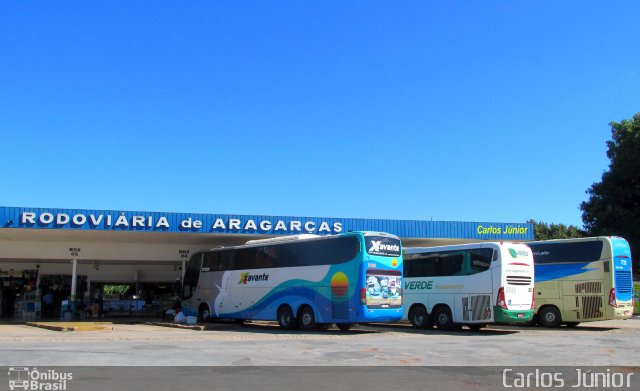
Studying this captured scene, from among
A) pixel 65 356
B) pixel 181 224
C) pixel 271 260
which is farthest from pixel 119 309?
pixel 65 356

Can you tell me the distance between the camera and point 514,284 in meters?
19.4

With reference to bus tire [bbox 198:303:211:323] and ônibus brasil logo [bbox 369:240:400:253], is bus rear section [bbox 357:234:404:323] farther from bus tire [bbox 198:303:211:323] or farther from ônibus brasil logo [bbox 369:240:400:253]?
bus tire [bbox 198:303:211:323]

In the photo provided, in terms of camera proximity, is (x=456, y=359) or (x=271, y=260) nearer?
(x=456, y=359)

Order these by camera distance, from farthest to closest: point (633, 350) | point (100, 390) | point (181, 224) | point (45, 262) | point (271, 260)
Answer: point (45, 262) < point (181, 224) < point (271, 260) < point (633, 350) < point (100, 390)

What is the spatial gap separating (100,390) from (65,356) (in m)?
4.10

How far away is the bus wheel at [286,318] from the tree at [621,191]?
78.5 ft

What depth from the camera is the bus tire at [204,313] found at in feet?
82.2

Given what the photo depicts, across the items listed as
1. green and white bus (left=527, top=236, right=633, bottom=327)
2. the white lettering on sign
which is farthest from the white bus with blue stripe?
green and white bus (left=527, top=236, right=633, bottom=327)

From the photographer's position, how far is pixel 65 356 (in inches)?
442

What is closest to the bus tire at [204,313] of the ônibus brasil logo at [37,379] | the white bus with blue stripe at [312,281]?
Result: the white bus with blue stripe at [312,281]

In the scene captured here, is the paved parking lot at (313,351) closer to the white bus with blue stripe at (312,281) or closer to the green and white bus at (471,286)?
the green and white bus at (471,286)

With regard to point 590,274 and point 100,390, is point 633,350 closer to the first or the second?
point 590,274

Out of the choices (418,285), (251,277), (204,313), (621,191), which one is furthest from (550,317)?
(621,191)

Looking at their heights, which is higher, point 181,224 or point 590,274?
point 181,224
